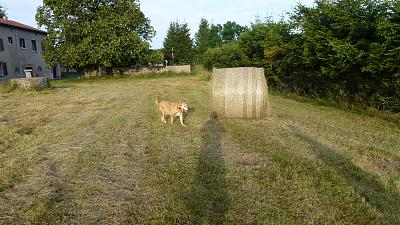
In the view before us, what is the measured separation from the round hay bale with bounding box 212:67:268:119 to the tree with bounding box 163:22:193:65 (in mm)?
54065

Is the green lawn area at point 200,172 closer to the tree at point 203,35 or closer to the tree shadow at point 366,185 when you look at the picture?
the tree shadow at point 366,185

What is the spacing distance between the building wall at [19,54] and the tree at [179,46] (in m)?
26.1

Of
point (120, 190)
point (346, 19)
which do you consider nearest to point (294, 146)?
point (120, 190)

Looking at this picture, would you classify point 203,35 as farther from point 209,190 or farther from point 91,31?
point 209,190

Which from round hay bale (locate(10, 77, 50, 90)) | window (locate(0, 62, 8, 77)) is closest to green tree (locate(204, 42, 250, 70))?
round hay bale (locate(10, 77, 50, 90))

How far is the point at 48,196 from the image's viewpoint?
436 cm

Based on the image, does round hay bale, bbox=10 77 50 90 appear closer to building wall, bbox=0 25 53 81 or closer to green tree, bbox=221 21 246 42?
building wall, bbox=0 25 53 81

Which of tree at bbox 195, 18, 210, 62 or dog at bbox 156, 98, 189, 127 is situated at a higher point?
tree at bbox 195, 18, 210, 62

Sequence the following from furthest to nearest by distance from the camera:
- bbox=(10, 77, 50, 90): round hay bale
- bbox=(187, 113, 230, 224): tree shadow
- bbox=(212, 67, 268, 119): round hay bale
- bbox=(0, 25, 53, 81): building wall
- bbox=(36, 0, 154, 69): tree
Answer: bbox=(0, 25, 53, 81): building wall, bbox=(36, 0, 154, 69): tree, bbox=(10, 77, 50, 90): round hay bale, bbox=(212, 67, 268, 119): round hay bale, bbox=(187, 113, 230, 224): tree shadow

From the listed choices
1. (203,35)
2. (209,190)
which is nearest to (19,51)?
(209,190)

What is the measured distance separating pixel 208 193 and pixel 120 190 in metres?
1.15

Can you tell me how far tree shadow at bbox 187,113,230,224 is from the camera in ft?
12.6

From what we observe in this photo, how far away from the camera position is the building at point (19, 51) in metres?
35.1

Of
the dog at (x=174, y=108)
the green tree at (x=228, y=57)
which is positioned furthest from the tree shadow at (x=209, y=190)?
the green tree at (x=228, y=57)
